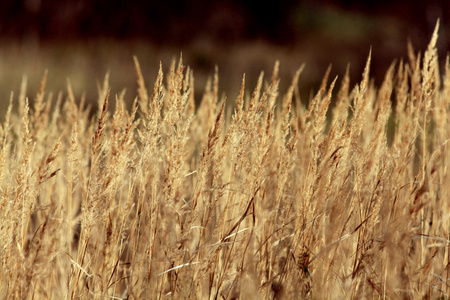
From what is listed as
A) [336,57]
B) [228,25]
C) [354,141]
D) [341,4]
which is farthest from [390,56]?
[354,141]

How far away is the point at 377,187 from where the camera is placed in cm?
173

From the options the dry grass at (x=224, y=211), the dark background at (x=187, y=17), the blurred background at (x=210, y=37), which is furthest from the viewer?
the dark background at (x=187, y=17)

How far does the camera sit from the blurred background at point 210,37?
465 inches

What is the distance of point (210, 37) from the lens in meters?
13.9

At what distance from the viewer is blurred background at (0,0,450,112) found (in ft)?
38.8

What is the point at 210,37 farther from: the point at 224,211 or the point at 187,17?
the point at 224,211

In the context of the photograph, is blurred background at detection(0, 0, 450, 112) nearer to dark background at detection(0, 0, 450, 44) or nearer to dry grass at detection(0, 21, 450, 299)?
dark background at detection(0, 0, 450, 44)

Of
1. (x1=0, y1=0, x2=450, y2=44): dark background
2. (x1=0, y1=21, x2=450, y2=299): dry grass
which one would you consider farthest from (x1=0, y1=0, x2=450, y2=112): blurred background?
(x1=0, y1=21, x2=450, y2=299): dry grass

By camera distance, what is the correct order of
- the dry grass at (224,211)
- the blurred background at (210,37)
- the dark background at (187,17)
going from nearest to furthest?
the dry grass at (224,211) → the blurred background at (210,37) → the dark background at (187,17)

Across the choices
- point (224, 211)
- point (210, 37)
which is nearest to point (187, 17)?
point (210, 37)

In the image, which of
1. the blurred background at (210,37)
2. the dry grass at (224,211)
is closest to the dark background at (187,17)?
the blurred background at (210,37)

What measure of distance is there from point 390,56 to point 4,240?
11859mm

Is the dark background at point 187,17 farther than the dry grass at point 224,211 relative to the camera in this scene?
Yes

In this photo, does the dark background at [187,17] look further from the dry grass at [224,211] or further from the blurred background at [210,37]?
the dry grass at [224,211]
